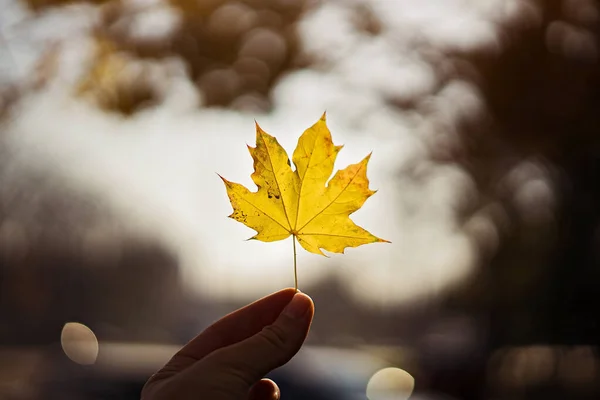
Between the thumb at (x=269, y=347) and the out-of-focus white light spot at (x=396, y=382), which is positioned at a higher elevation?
the out-of-focus white light spot at (x=396, y=382)

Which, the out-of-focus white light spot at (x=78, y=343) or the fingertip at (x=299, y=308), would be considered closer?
the fingertip at (x=299, y=308)

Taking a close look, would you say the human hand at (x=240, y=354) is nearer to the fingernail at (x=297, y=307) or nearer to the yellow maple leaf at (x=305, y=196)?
the fingernail at (x=297, y=307)

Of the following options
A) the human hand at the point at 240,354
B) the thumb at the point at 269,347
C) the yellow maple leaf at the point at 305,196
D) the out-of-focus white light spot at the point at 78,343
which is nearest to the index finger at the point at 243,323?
the human hand at the point at 240,354

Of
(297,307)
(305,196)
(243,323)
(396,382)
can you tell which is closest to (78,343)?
(396,382)

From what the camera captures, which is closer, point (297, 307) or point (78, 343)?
point (297, 307)

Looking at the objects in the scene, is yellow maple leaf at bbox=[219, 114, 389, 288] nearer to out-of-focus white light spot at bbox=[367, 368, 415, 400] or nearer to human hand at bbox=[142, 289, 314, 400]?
human hand at bbox=[142, 289, 314, 400]

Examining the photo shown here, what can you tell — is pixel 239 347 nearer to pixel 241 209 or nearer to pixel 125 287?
pixel 241 209

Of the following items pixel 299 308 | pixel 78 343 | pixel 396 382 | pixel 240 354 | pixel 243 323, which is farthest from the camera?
pixel 78 343

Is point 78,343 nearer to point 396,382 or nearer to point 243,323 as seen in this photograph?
point 396,382

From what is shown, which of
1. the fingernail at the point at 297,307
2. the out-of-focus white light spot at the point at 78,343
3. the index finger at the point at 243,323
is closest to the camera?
the fingernail at the point at 297,307
